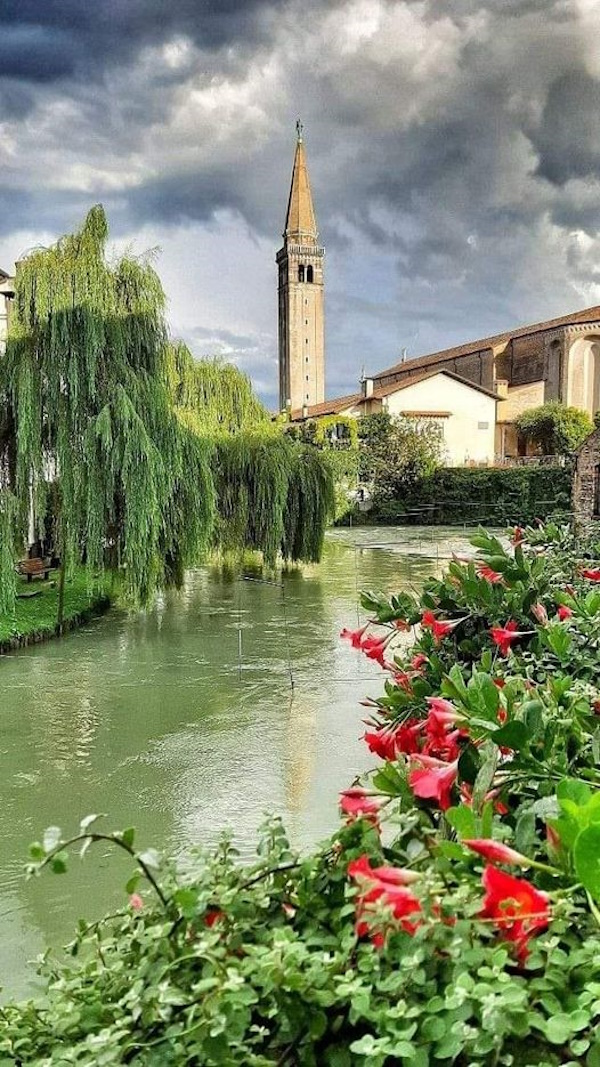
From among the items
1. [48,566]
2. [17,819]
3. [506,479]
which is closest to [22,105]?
[48,566]

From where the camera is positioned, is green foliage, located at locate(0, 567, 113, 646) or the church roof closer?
green foliage, located at locate(0, 567, 113, 646)

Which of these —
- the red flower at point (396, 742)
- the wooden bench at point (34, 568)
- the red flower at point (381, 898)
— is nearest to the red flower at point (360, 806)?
the red flower at point (381, 898)

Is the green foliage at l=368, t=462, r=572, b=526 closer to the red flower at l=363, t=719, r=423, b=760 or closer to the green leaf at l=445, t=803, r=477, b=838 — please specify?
the red flower at l=363, t=719, r=423, b=760

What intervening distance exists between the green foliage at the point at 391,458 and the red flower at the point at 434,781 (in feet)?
101

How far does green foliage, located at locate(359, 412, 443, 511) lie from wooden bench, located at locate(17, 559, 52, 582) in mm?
20122

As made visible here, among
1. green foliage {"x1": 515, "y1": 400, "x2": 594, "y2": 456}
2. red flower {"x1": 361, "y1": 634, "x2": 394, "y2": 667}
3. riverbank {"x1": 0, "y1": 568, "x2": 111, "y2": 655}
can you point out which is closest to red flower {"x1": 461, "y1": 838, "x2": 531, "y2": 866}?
red flower {"x1": 361, "y1": 634, "x2": 394, "y2": 667}

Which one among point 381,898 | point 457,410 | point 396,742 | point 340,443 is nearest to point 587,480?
point 396,742

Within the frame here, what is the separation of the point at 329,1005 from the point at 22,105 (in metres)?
15.2

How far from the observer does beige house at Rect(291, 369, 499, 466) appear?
37219 mm

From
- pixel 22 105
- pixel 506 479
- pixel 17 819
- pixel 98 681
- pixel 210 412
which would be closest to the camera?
pixel 17 819

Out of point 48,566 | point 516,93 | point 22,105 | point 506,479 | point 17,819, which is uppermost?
point 516,93

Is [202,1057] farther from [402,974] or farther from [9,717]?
[9,717]

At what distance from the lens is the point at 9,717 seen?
7.24m

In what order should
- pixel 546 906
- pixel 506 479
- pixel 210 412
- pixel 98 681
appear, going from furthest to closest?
1. pixel 506 479
2. pixel 210 412
3. pixel 98 681
4. pixel 546 906
